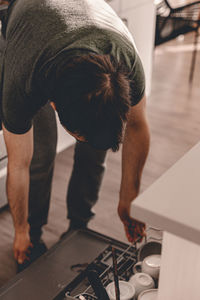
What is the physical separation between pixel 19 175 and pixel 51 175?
394 mm

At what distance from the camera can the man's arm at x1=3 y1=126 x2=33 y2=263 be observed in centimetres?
119

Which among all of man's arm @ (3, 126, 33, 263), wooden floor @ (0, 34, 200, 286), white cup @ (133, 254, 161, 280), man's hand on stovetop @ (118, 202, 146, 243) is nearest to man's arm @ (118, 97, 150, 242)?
man's hand on stovetop @ (118, 202, 146, 243)

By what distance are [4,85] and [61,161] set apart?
1263 mm

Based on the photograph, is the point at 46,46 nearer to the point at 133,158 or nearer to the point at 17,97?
the point at 17,97

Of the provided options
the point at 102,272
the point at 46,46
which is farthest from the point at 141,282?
the point at 46,46

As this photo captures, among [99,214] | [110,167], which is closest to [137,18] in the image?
[110,167]

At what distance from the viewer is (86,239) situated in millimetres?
1354

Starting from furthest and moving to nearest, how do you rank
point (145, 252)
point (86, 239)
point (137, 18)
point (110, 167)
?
point (137, 18) < point (110, 167) < point (86, 239) < point (145, 252)

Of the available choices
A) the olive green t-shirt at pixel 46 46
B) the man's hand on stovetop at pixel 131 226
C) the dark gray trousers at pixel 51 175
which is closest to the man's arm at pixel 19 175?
the olive green t-shirt at pixel 46 46

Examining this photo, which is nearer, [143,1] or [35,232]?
[35,232]

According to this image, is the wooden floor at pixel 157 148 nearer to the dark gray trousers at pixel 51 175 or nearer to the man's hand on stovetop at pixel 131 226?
the dark gray trousers at pixel 51 175

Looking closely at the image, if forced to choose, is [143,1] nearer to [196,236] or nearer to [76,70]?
[76,70]

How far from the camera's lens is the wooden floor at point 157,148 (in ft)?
5.88

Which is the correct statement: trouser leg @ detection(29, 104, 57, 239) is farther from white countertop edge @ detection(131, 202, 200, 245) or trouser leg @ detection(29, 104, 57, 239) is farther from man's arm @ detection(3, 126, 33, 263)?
white countertop edge @ detection(131, 202, 200, 245)
